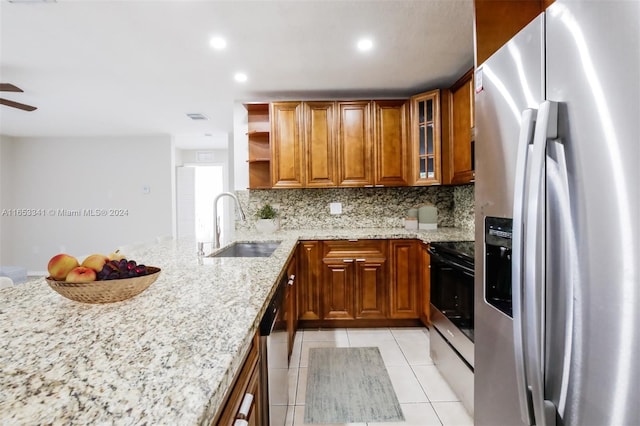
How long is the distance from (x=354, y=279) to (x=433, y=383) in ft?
3.74

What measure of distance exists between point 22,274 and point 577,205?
5.37 metres

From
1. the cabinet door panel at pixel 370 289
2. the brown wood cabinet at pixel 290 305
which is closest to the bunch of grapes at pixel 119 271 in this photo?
the brown wood cabinet at pixel 290 305

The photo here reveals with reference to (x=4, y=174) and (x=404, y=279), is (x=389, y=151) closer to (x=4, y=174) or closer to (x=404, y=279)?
(x=404, y=279)

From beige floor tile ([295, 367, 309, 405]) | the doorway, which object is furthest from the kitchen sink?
the doorway

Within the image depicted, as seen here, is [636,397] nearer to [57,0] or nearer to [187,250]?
[187,250]

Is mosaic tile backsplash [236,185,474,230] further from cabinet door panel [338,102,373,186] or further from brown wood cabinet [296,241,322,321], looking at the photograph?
brown wood cabinet [296,241,322,321]

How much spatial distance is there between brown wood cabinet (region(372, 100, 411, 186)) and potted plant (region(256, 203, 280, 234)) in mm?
1123

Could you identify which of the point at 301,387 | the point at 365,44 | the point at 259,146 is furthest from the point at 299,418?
the point at 259,146

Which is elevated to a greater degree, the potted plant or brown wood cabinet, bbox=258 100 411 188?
brown wood cabinet, bbox=258 100 411 188

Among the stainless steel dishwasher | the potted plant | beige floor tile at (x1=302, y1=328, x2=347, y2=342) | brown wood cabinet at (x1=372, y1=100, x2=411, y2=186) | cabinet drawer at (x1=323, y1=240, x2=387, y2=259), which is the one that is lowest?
beige floor tile at (x1=302, y1=328, x2=347, y2=342)

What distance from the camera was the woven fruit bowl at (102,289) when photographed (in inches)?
38.6

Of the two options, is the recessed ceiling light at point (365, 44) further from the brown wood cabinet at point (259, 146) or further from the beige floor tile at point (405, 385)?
the beige floor tile at point (405, 385)

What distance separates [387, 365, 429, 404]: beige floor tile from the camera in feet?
6.82

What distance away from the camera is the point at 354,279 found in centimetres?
317
